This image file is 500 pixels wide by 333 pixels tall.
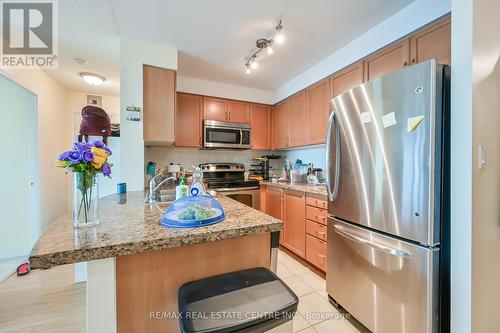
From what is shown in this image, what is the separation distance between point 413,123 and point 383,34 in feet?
3.92

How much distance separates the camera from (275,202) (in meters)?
3.00

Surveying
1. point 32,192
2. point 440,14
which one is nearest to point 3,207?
point 32,192

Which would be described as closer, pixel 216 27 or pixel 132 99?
pixel 216 27

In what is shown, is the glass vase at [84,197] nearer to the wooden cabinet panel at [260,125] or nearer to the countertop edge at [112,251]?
the countertop edge at [112,251]

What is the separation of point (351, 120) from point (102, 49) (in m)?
2.75

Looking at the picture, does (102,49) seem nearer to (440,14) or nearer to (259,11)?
(259,11)

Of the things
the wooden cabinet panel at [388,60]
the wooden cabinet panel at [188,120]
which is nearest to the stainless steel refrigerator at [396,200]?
the wooden cabinet panel at [388,60]

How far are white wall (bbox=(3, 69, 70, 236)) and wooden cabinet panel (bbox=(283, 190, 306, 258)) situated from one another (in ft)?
9.34

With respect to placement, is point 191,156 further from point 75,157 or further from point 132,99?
point 75,157

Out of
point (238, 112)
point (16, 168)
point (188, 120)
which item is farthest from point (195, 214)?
point (16, 168)

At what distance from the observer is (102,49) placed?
2.32 m

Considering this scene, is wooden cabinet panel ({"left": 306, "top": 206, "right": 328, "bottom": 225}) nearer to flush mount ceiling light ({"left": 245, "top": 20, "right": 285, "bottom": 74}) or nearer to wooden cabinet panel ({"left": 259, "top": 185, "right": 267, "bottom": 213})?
wooden cabinet panel ({"left": 259, "top": 185, "right": 267, "bottom": 213})

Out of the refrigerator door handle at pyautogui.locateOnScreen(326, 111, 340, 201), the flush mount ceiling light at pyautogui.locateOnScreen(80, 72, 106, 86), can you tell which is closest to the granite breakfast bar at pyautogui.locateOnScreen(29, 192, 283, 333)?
the refrigerator door handle at pyautogui.locateOnScreen(326, 111, 340, 201)

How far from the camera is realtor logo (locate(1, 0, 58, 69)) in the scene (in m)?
1.69
